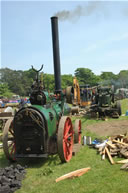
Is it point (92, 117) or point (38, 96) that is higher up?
point (38, 96)

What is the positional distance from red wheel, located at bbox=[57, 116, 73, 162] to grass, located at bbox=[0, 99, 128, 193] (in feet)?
0.67

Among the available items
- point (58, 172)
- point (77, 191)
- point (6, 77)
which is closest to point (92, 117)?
point (58, 172)

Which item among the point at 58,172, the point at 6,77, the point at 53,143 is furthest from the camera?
the point at 6,77

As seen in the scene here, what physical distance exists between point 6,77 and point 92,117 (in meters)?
79.0

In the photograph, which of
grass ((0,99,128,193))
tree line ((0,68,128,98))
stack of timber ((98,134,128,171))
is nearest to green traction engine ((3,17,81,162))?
grass ((0,99,128,193))

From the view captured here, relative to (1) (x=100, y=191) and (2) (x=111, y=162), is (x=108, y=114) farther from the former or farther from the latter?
(1) (x=100, y=191)

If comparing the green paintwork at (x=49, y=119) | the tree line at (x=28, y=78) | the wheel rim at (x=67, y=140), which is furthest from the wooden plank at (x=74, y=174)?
the tree line at (x=28, y=78)

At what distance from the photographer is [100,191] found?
148 inches

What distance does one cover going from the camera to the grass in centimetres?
392

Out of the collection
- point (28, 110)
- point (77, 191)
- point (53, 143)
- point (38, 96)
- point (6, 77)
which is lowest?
point (77, 191)

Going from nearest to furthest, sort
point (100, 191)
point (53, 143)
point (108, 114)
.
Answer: point (100, 191) → point (53, 143) → point (108, 114)

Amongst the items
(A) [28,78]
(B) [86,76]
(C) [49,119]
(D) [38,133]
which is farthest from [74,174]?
(A) [28,78]

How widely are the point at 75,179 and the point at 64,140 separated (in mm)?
1102

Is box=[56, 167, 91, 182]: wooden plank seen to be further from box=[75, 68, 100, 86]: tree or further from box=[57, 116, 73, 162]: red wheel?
box=[75, 68, 100, 86]: tree
